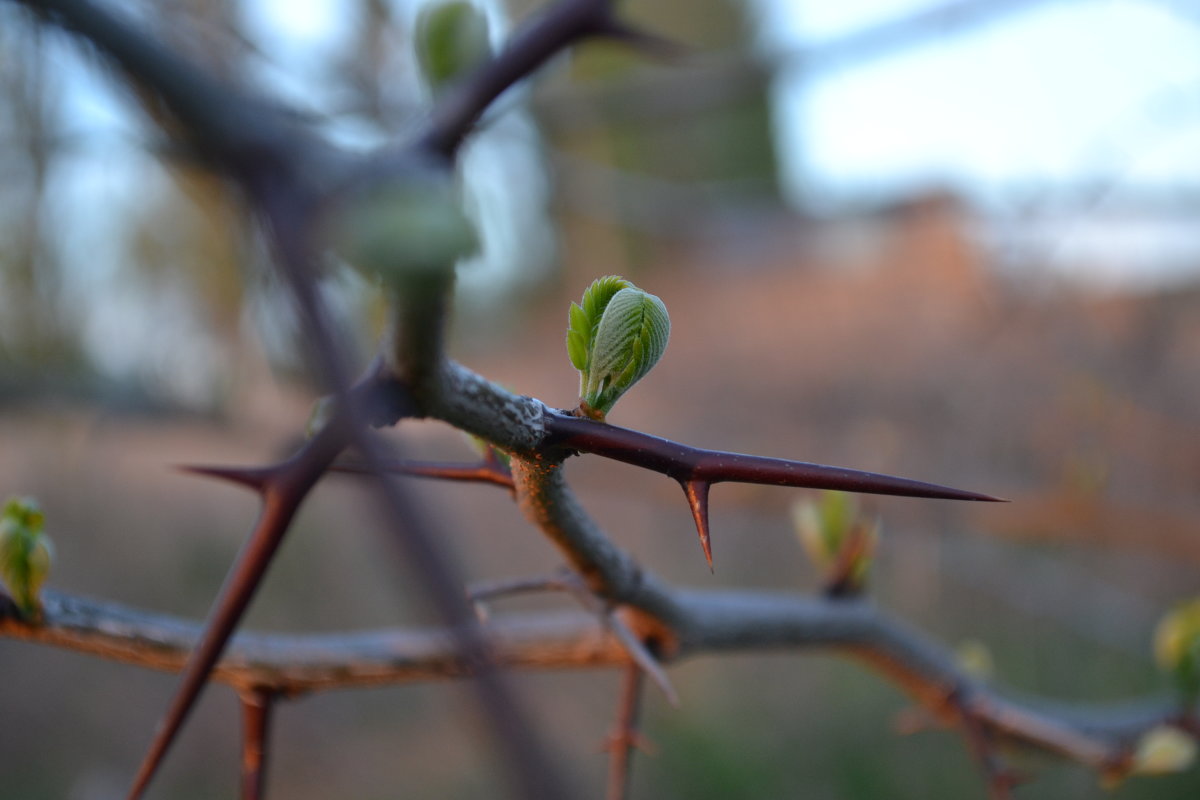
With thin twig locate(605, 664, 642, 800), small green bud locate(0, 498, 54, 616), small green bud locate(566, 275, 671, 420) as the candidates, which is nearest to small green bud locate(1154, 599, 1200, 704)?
thin twig locate(605, 664, 642, 800)

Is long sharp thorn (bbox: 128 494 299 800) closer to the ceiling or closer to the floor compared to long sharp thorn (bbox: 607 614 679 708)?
closer to the floor

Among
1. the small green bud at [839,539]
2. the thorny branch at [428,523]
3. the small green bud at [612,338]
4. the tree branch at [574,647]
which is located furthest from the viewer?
the small green bud at [839,539]

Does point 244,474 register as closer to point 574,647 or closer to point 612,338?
point 612,338

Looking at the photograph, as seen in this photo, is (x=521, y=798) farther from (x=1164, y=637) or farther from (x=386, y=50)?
(x=386, y=50)

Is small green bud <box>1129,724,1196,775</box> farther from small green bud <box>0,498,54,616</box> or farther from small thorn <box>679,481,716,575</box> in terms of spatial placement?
small green bud <box>0,498,54,616</box>

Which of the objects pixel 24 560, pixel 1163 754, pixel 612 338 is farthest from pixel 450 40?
pixel 1163 754

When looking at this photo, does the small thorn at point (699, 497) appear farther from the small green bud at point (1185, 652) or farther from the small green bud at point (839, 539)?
the small green bud at point (1185, 652)

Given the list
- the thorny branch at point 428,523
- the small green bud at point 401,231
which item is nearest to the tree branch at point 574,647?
the thorny branch at point 428,523
